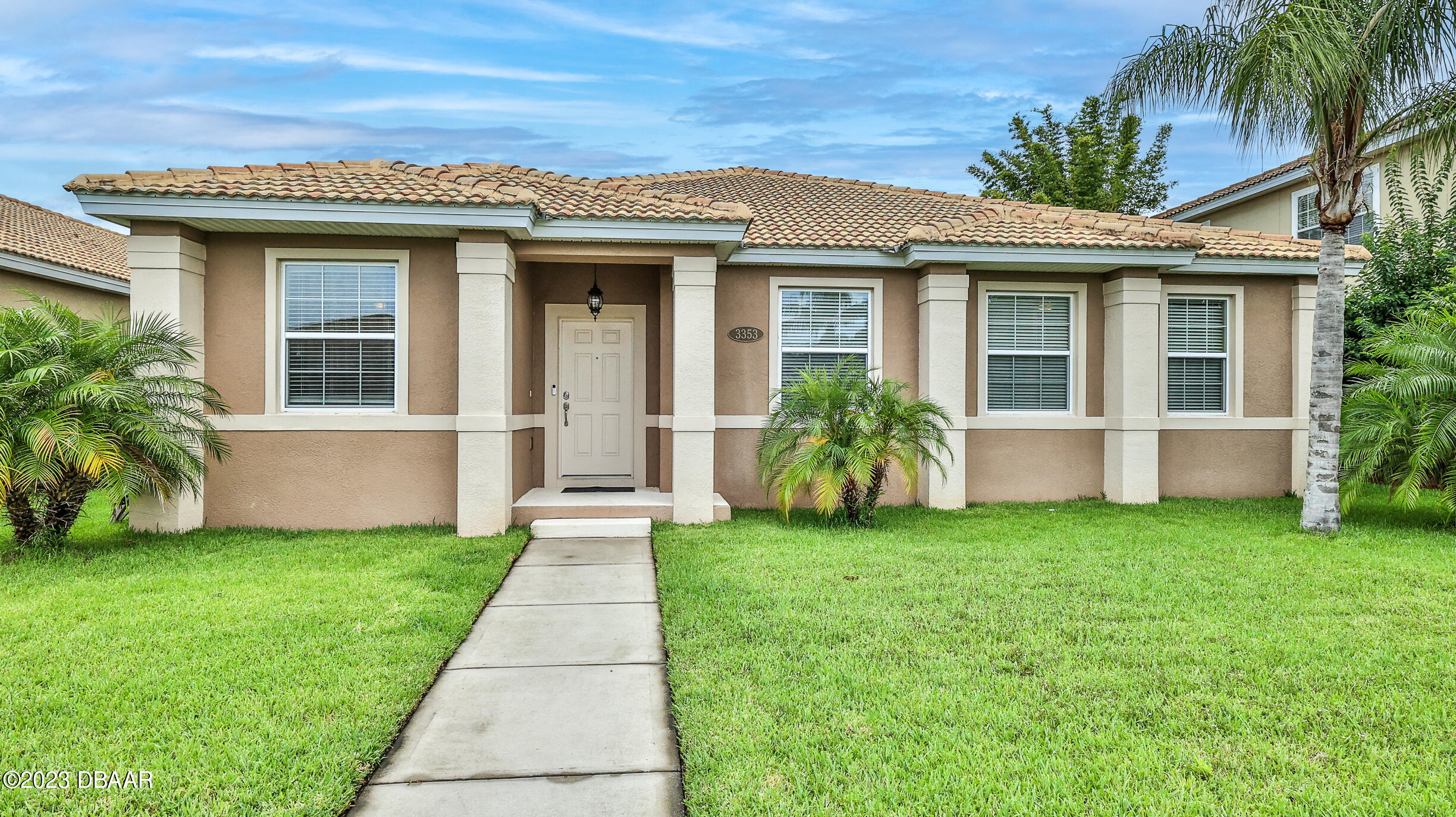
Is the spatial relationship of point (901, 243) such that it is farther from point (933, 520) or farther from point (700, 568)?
point (700, 568)

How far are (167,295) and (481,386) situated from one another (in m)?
3.11

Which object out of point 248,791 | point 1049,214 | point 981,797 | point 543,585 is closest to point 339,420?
point 543,585

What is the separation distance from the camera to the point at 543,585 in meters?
6.05

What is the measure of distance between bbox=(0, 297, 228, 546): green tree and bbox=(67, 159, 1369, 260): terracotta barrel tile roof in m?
1.41

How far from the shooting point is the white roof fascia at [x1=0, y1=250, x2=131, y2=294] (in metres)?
12.2

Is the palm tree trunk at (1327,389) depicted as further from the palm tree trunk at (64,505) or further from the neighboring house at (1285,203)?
the palm tree trunk at (64,505)

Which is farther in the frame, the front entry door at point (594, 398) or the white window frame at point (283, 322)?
the front entry door at point (594, 398)

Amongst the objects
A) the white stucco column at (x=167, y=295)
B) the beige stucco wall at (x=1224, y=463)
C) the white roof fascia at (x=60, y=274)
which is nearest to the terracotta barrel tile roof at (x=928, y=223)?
the beige stucco wall at (x=1224, y=463)

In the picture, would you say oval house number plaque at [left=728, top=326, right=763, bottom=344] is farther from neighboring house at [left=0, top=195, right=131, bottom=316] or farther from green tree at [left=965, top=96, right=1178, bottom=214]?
green tree at [left=965, top=96, right=1178, bottom=214]

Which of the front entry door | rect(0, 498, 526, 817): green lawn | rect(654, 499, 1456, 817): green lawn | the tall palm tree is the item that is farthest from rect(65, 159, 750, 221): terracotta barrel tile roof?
the tall palm tree

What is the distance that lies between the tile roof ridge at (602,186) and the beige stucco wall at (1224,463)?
644 cm

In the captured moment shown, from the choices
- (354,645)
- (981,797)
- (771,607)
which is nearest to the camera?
(981,797)

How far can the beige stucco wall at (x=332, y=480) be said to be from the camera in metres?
8.09

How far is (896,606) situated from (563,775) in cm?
280
